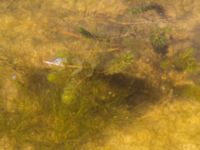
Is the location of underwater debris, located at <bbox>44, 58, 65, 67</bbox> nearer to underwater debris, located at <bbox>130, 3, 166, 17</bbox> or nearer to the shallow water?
the shallow water

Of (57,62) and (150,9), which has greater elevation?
(150,9)

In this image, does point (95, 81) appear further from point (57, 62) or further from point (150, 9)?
point (150, 9)

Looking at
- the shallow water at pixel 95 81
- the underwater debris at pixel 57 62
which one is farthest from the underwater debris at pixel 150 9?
the underwater debris at pixel 57 62

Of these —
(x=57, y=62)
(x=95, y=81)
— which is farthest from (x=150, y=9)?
(x=57, y=62)

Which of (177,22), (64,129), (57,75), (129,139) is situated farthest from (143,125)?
(177,22)

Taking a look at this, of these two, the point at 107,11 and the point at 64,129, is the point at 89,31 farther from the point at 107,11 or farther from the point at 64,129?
the point at 64,129

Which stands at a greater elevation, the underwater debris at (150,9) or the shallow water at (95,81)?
the underwater debris at (150,9)

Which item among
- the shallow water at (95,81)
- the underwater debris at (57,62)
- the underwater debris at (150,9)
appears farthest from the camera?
the underwater debris at (150,9)

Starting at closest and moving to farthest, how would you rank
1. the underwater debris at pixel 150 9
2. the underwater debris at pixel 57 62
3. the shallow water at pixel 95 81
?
the shallow water at pixel 95 81 → the underwater debris at pixel 57 62 → the underwater debris at pixel 150 9

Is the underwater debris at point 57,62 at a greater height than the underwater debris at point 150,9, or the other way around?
the underwater debris at point 150,9

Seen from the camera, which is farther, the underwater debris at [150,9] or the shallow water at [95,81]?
the underwater debris at [150,9]

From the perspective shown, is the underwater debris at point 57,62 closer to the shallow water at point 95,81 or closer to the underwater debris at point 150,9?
the shallow water at point 95,81
